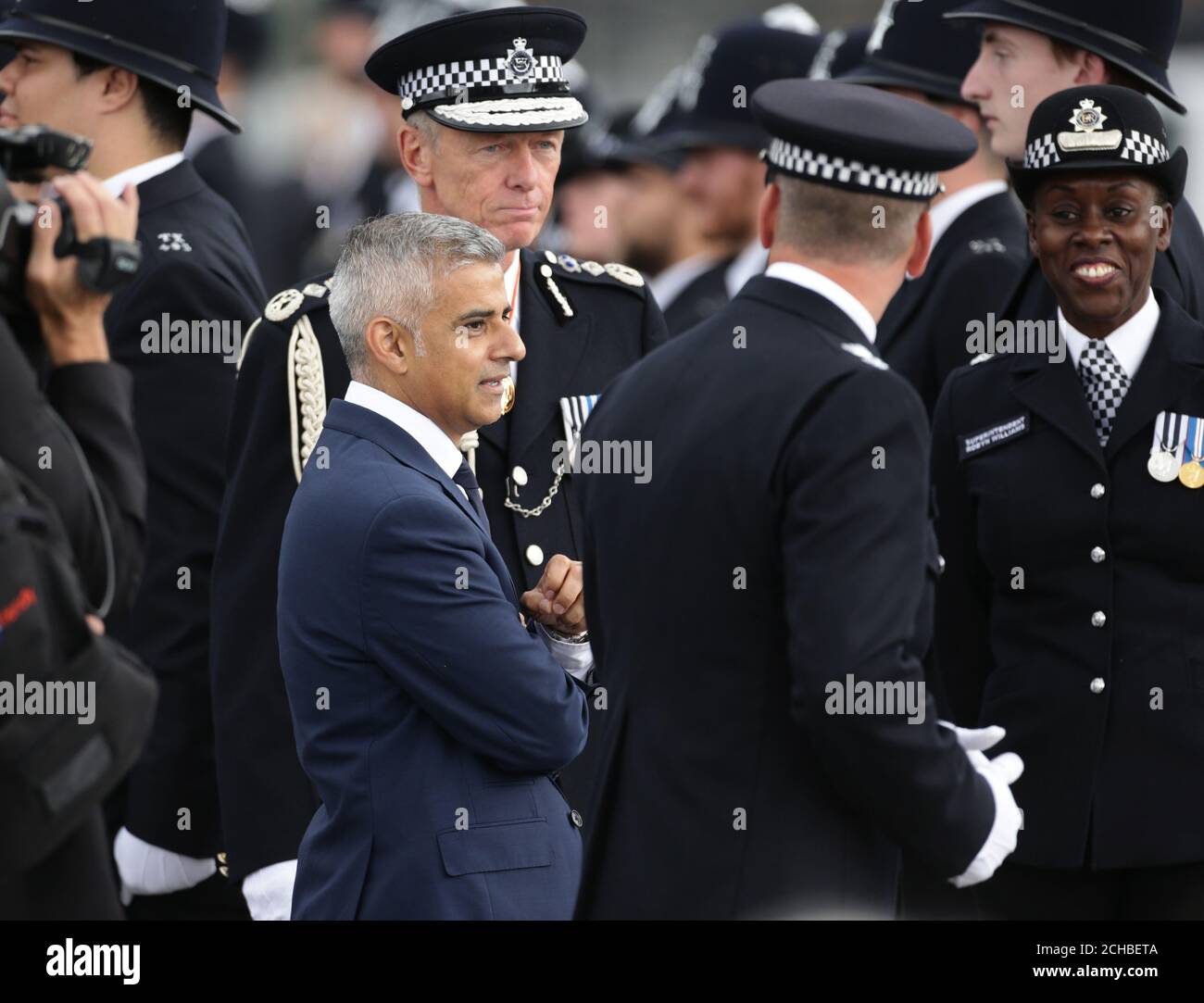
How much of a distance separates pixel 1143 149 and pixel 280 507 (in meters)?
1.83

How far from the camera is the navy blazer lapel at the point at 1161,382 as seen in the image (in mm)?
4453

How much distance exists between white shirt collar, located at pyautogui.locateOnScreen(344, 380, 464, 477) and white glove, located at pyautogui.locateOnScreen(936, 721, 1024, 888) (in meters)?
0.98

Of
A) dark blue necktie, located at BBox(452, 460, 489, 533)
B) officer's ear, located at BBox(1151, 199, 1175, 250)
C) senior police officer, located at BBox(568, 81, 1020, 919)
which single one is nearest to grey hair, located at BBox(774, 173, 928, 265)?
senior police officer, located at BBox(568, 81, 1020, 919)

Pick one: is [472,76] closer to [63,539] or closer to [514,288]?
[514,288]

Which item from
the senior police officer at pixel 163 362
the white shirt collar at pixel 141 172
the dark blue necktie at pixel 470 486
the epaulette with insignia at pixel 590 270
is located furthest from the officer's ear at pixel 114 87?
the dark blue necktie at pixel 470 486

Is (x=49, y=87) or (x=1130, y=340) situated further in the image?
(x=49, y=87)

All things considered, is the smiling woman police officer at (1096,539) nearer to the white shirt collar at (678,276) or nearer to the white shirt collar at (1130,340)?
the white shirt collar at (1130,340)

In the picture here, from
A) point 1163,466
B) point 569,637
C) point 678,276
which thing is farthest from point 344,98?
point 569,637

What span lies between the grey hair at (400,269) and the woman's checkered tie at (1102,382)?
1282 millimetres

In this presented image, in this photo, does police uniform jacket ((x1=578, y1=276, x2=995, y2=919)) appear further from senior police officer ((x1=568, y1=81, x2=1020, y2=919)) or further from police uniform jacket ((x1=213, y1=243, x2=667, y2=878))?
police uniform jacket ((x1=213, y1=243, x2=667, y2=878))

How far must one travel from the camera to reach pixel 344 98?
11883 mm

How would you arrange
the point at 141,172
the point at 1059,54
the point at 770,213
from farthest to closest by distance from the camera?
1. the point at 1059,54
2. the point at 141,172
3. the point at 770,213

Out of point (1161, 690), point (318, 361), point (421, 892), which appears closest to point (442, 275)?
point (318, 361)

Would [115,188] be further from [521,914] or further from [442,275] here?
[521,914]
